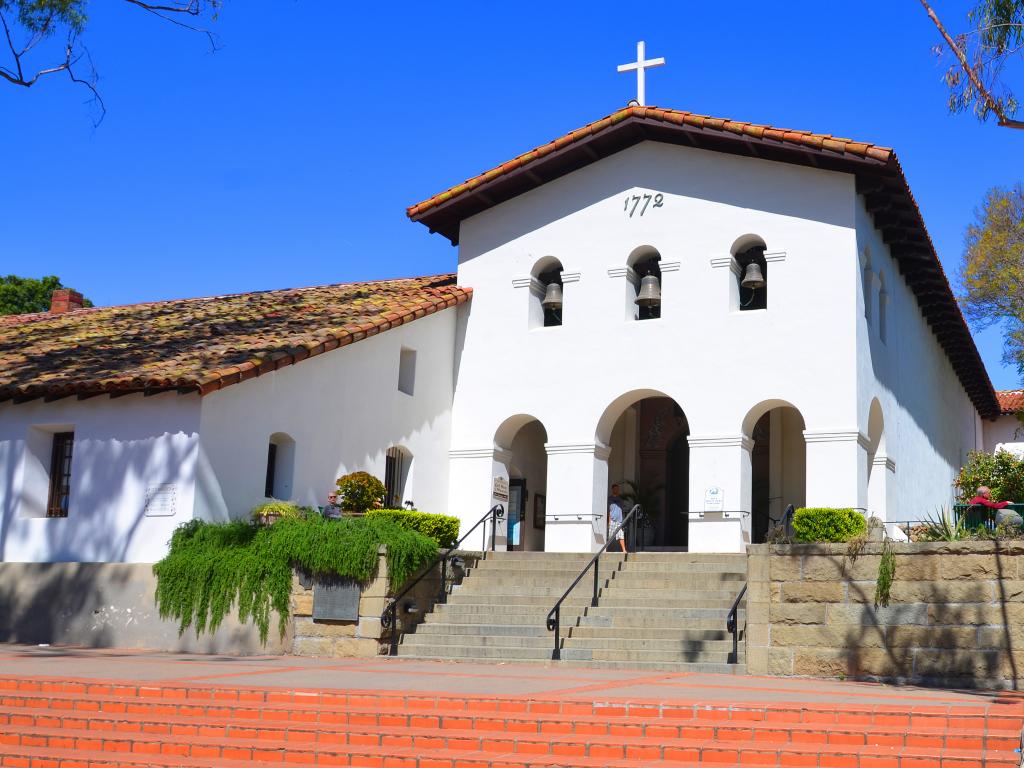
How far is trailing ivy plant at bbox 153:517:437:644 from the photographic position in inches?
646

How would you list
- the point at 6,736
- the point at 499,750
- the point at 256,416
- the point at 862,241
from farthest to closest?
the point at 862,241
the point at 256,416
the point at 6,736
the point at 499,750

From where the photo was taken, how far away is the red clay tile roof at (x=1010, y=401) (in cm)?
3475

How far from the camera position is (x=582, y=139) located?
21.1 meters

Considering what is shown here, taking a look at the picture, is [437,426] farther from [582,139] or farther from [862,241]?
[862,241]

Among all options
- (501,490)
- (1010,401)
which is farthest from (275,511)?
(1010,401)

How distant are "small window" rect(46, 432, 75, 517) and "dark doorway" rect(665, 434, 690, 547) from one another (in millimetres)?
11062

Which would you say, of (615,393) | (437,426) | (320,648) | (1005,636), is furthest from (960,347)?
(320,648)

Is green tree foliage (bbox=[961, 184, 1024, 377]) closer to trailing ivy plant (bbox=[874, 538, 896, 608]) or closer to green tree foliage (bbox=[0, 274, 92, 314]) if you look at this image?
trailing ivy plant (bbox=[874, 538, 896, 608])

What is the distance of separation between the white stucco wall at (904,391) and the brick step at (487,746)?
10.7 meters

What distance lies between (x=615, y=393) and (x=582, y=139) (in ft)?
14.8

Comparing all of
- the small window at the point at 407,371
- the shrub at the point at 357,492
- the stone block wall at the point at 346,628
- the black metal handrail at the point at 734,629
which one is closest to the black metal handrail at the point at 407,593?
the stone block wall at the point at 346,628

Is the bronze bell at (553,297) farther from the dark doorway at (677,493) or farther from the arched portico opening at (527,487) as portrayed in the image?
the dark doorway at (677,493)

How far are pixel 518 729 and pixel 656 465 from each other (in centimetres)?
1419

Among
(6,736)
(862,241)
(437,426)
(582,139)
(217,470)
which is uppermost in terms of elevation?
(582,139)
